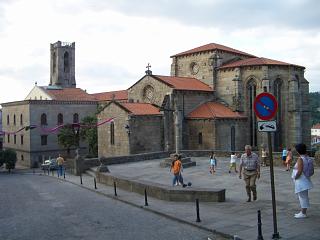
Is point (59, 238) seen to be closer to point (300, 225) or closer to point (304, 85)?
point (300, 225)

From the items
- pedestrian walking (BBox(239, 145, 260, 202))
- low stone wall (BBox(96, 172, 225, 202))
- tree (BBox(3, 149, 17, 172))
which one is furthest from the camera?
tree (BBox(3, 149, 17, 172))

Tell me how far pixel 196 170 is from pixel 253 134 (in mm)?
16790

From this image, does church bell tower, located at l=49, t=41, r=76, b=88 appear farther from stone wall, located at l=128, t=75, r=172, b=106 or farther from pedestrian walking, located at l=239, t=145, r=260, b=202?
pedestrian walking, located at l=239, t=145, r=260, b=202

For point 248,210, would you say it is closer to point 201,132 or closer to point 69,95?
point 201,132

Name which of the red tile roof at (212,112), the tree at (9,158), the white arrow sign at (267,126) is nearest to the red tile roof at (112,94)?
the tree at (9,158)

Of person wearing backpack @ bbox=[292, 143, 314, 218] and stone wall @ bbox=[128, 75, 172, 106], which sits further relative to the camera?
stone wall @ bbox=[128, 75, 172, 106]

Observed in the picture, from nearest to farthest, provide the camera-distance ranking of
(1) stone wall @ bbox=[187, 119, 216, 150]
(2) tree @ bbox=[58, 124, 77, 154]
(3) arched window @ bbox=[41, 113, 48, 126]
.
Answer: (1) stone wall @ bbox=[187, 119, 216, 150] → (2) tree @ bbox=[58, 124, 77, 154] → (3) arched window @ bbox=[41, 113, 48, 126]

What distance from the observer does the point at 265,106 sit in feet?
28.3

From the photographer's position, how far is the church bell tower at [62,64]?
82312 millimetres

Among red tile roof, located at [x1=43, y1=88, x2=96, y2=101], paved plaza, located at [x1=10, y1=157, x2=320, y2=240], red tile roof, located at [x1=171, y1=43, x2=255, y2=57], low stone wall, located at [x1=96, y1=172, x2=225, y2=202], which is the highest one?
red tile roof, located at [x1=171, y1=43, x2=255, y2=57]

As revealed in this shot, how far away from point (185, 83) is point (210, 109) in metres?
4.04

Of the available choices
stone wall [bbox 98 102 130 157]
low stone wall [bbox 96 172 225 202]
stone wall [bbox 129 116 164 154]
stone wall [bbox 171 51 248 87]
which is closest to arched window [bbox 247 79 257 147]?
stone wall [bbox 171 51 248 87]

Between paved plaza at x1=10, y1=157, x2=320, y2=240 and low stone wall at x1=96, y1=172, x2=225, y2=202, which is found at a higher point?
low stone wall at x1=96, y1=172, x2=225, y2=202

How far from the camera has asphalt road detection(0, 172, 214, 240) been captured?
31.7 feet
